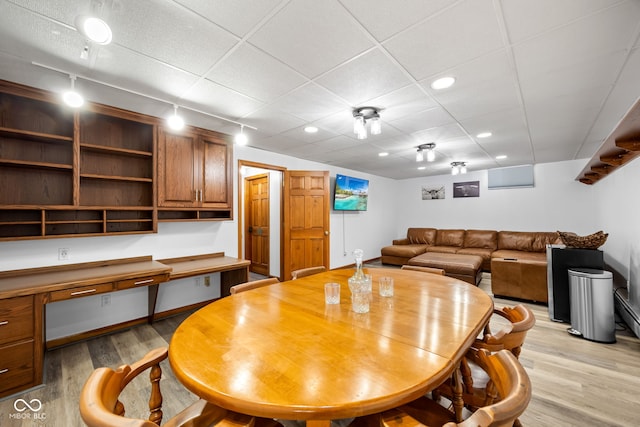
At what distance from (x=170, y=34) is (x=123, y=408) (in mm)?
1938

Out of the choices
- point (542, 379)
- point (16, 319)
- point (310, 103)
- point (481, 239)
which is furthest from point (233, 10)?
point (481, 239)

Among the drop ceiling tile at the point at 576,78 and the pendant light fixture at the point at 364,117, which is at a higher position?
the drop ceiling tile at the point at 576,78

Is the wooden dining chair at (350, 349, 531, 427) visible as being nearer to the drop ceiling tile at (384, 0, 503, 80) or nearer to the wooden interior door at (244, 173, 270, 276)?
the drop ceiling tile at (384, 0, 503, 80)

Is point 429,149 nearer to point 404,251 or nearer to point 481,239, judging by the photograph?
point 404,251

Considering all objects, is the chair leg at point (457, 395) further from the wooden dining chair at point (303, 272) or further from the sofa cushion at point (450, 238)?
the sofa cushion at point (450, 238)

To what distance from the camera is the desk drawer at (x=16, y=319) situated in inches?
74.4

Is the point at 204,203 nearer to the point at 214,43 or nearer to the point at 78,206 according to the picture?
the point at 78,206

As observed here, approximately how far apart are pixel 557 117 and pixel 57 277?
17.8ft

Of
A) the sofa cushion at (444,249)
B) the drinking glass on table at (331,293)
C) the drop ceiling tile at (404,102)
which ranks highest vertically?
the drop ceiling tile at (404,102)

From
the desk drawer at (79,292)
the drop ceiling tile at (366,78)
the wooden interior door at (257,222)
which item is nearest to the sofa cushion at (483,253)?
the wooden interior door at (257,222)

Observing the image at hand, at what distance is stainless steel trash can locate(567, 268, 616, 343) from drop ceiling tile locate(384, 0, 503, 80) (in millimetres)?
2628

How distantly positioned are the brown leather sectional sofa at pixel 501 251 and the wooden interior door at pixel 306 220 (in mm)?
2531

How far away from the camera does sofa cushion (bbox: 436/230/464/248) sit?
6.67 metres

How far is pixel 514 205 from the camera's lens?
6230 millimetres
